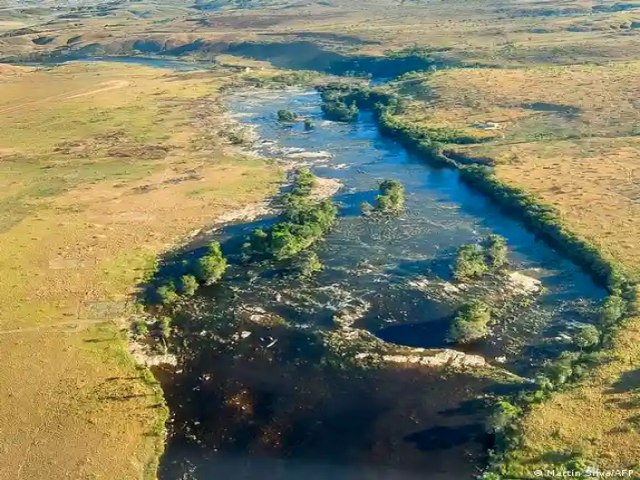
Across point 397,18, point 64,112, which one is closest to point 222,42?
point 397,18

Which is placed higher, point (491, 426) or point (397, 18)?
point (397, 18)

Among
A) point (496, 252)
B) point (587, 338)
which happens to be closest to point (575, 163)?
point (496, 252)

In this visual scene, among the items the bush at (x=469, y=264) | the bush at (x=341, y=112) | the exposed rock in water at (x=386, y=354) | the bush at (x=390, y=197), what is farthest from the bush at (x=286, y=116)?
the exposed rock in water at (x=386, y=354)

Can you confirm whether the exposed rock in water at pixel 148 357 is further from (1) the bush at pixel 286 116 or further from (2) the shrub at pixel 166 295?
(1) the bush at pixel 286 116

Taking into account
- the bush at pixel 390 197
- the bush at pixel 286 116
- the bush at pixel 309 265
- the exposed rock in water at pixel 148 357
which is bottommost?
the exposed rock in water at pixel 148 357

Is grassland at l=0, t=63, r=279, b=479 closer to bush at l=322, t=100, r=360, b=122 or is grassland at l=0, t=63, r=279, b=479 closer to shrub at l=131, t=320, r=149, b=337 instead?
shrub at l=131, t=320, r=149, b=337

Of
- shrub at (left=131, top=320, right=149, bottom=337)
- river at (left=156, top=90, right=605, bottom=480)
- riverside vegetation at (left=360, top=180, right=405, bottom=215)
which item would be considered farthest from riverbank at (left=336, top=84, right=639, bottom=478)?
shrub at (left=131, top=320, right=149, bottom=337)

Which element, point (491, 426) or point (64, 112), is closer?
point (491, 426)

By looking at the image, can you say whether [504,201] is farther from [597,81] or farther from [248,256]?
[597,81]
